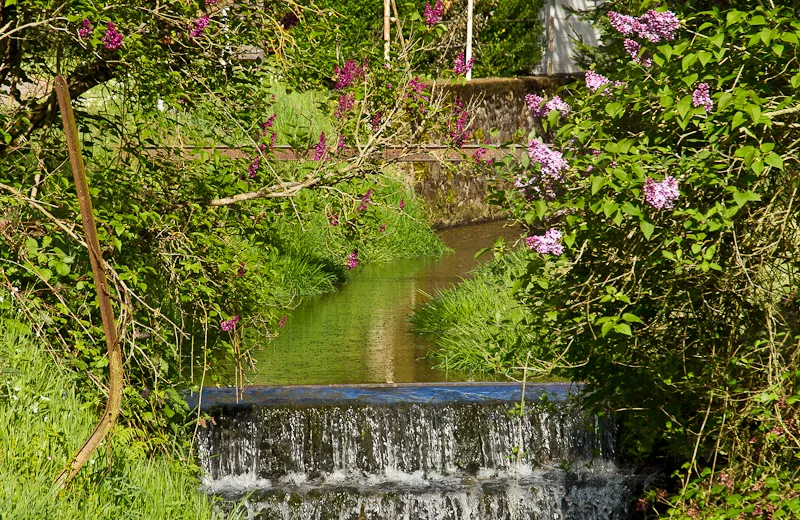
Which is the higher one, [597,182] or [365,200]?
[365,200]

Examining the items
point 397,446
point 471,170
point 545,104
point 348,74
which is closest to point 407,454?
point 397,446

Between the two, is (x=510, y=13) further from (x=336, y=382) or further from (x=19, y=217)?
(x=19, y=217)

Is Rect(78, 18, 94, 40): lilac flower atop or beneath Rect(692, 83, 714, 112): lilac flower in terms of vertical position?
atop

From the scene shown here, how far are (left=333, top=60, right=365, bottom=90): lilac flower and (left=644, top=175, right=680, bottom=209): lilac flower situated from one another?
245 centimetres

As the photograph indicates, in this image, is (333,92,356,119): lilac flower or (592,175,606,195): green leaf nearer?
(592,175,606,195): green leaf

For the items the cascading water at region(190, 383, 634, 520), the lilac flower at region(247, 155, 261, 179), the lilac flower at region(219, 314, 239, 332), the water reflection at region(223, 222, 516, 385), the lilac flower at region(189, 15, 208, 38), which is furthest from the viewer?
the water reflection at region(223, 222, 516, 385)

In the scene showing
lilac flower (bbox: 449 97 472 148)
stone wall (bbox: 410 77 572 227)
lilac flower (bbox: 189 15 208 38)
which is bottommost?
lilac flower (bbox: 449 97 472 148)

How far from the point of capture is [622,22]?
12.1 feet

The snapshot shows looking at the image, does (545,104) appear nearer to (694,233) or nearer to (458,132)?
(694,233)

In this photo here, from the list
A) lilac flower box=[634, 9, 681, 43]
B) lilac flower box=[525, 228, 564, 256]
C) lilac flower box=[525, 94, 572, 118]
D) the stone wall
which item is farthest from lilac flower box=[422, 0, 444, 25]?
the stone wall

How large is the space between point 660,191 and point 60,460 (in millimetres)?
2713

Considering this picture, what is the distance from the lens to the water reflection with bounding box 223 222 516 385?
7.66 meters

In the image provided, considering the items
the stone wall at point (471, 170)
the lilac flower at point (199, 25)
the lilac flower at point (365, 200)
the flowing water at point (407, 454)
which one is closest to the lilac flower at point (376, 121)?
the lilac flower at point (365, 200)

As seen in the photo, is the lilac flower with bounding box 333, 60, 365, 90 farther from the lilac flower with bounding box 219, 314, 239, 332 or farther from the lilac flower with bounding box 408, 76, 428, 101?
the lilac flower with bounding box 219, 314, 239, 332
